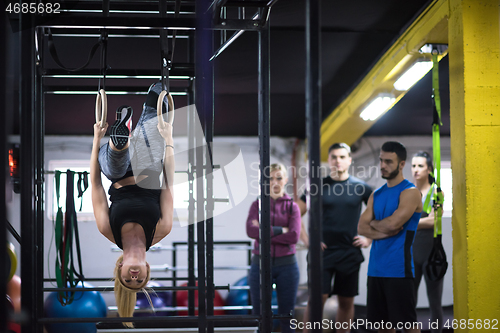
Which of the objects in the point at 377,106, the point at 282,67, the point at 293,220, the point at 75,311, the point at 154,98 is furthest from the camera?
the point at 377,106

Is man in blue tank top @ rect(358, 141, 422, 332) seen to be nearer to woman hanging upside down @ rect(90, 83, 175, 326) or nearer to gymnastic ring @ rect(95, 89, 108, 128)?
woman hanging upside down @ rect(90, 83, 175, 326)

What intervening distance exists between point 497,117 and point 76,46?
3178mm

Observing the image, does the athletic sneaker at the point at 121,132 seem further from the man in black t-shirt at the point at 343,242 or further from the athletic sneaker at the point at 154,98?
the man in black t-shirt at the point at 343,242

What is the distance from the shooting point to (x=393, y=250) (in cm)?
272

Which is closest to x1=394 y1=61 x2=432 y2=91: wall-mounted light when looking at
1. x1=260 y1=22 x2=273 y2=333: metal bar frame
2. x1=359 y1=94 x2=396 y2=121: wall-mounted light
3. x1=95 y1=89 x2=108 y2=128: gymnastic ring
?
x1=359 y1=94 x2=396 y2=121: wall-mounted light

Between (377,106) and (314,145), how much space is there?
3822mm

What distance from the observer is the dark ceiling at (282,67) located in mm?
3287

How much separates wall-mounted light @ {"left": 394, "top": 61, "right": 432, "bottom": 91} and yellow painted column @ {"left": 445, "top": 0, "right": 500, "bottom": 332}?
1178 millimetres

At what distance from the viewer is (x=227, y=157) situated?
6656mm

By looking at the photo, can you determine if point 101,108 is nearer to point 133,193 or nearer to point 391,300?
point 133,193

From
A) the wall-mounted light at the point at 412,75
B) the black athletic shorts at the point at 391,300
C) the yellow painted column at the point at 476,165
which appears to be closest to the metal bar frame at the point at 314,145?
the yellow painted column at the point at 476,165

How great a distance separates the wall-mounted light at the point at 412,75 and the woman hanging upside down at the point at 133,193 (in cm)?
262

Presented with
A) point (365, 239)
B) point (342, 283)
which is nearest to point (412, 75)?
point (365, 239)

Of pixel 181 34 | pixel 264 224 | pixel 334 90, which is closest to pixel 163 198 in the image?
pixel 264 224
